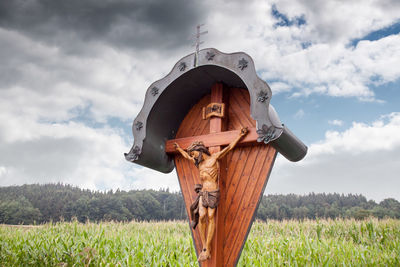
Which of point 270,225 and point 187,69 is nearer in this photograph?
point 187,69

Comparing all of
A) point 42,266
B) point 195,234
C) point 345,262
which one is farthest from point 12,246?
point 345,262

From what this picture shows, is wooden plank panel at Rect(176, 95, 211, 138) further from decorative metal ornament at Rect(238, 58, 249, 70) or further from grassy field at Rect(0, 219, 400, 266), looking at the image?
grassy field at Rect(0, 219, 400, 266)

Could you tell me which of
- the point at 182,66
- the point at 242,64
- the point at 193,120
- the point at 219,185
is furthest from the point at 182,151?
the point at 242,64

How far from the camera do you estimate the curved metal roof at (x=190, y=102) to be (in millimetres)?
3227

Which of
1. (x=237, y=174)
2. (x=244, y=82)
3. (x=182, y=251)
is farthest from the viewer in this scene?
(x=182, y=251)

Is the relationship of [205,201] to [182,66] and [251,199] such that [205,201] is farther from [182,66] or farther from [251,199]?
[182,66]

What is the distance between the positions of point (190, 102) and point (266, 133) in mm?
1495

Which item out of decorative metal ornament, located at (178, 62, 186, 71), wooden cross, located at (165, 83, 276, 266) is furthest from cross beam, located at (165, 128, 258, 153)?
decorative metal ornament, located at (178, 62, 186, 71)

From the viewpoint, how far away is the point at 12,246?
8.62 meters

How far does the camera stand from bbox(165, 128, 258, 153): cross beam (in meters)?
3.51

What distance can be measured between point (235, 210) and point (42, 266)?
584 centimetres

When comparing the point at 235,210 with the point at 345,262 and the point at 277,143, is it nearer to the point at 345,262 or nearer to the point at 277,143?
the point at 277,143

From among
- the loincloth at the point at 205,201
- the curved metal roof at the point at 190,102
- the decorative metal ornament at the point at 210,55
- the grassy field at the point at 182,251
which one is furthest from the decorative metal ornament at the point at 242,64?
the grassy field at the point at 182,251

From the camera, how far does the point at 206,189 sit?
3482mm
